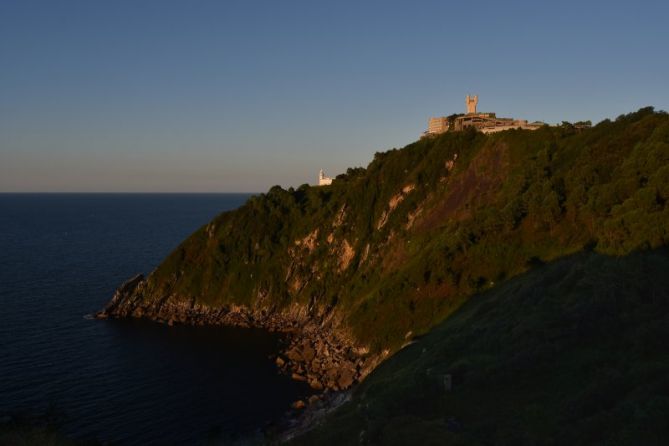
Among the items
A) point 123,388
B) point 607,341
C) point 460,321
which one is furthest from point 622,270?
point 123,388

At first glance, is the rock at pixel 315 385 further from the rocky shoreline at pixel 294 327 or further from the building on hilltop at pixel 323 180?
the building on hilltop at pixel 323 180

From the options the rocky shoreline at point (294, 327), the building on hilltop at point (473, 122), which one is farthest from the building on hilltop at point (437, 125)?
the rocky shoreline at point (294, 327)

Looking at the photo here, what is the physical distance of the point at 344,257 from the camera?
99.2m

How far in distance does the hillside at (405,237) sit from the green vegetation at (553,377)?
513 inches

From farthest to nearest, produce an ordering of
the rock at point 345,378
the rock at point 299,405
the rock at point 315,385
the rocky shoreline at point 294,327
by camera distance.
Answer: the rocky shoreline at point 294,327, the rock at point 315,385, the rock at point 345,378, the rock at point 299,405

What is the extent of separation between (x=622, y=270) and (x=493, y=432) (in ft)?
65.1

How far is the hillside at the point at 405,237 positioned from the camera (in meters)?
59.7

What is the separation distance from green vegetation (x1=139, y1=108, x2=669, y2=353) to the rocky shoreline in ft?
6.45

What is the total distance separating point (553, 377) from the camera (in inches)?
1183

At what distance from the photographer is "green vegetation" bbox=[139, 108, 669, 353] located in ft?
190

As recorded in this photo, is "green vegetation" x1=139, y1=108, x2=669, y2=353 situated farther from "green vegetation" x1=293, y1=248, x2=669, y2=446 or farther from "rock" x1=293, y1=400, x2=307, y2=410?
"rock" x1=293, y1=400, x2=307, y2=410

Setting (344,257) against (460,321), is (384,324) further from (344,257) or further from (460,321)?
(344,257)

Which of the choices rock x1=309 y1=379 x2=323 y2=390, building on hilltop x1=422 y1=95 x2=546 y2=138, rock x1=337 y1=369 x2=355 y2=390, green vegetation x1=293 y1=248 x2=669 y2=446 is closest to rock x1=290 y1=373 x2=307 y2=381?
rock x1=309 y1=379 x2=323 y2=390

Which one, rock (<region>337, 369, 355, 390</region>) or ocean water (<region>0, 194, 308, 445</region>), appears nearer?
ocean water (<region>0, 194, 308, 445</region>)
